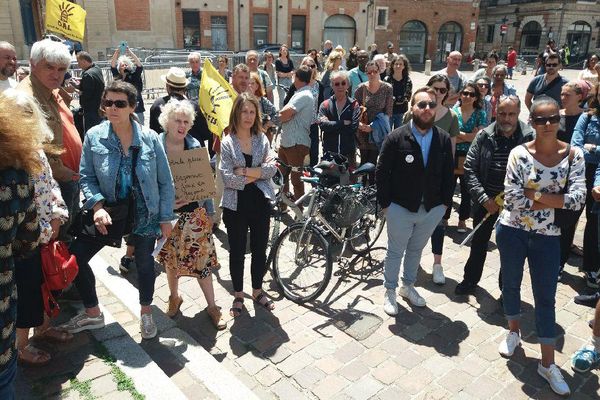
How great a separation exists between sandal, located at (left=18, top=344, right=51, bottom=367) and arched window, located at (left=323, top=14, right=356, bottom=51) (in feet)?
131

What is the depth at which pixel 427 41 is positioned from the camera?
140 ft

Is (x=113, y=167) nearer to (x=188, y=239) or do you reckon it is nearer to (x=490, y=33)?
(x=188, y=239)

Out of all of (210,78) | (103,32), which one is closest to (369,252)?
(210,78)

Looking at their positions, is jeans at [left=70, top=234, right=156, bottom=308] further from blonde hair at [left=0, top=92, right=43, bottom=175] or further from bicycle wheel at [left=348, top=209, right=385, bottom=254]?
bicycle wheel at [left=348, top=209, right=385, bottom=254]

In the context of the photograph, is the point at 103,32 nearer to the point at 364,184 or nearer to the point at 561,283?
the point at 364,184

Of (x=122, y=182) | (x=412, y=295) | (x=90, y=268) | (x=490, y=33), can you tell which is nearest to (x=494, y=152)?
(x=412, y=295)

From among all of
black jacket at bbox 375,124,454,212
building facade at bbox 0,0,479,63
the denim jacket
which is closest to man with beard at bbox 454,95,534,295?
black jacket at bbox 375,124,454,212

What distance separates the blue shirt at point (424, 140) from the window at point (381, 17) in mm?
39788

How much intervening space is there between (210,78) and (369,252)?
9.15ft

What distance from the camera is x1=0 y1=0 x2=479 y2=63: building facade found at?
3272 cm

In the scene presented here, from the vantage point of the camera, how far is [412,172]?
13.5 ft

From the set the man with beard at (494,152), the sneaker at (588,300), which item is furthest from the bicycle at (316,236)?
the sneaker at (588,300)

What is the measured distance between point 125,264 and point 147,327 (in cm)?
148

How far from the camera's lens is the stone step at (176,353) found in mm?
3385
